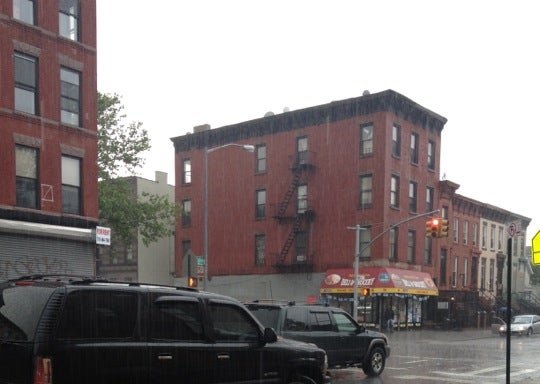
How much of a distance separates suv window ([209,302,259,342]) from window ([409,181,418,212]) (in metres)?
33.7

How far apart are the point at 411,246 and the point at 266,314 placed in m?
29.1

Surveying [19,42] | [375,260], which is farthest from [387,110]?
[19,42]

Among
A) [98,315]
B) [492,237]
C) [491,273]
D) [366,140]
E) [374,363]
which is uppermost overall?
[366,140]

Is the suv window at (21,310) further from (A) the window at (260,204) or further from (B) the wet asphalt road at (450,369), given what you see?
(A) the window at (260,204)

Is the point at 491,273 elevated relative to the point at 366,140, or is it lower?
lower

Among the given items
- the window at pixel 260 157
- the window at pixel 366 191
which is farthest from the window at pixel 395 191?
the window at pixel 260 157

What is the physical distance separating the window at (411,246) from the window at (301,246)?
21.9 feet

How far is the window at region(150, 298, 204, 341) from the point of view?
22.3 ft

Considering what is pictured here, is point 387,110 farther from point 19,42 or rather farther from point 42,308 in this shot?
point 42,308

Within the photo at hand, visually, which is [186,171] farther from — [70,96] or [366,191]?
[70,96]

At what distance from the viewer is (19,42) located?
20.8m

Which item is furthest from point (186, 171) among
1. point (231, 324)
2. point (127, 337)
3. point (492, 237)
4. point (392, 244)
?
point (127, 337)

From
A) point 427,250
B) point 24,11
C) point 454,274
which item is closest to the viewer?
point 24,11

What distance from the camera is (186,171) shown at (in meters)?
47.4
